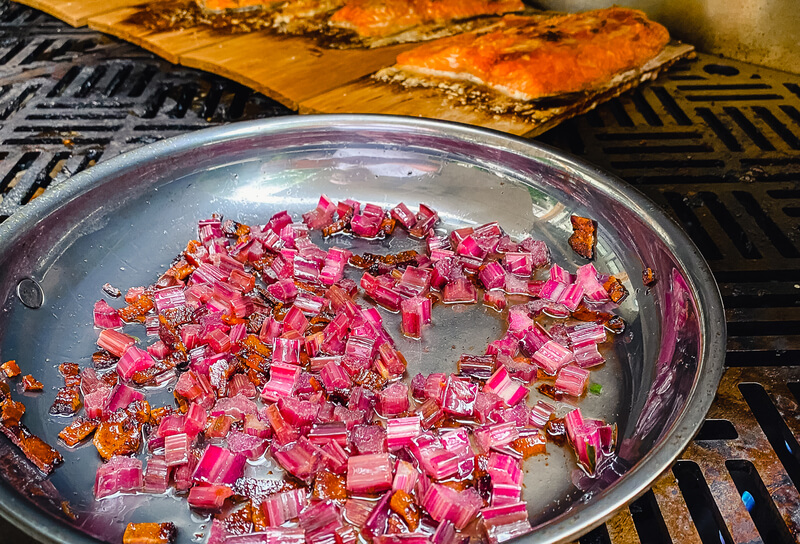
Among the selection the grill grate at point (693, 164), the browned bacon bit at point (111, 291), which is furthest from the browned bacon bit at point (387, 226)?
the grill grate at point (693, 164)

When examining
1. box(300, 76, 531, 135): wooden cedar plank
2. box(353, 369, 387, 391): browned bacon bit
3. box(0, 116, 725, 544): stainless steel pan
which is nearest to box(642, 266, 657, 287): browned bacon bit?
box(0, 116, 725, 544): stainless steel pan

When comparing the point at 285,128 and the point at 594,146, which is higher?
the point at 285,128

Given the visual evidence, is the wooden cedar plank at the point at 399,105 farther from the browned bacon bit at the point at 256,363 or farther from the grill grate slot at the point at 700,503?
the grill grate slot at the point at 700,503

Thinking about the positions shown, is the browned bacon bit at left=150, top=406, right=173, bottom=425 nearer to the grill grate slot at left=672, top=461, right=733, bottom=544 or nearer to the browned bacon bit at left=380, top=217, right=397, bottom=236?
the browned bacon bit at left=380, top=217, right=397, bottom=236

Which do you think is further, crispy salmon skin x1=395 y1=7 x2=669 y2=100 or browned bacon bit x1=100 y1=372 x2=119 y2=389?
crispy salmon skin x1=395 y1=7 x2=669 y2=100

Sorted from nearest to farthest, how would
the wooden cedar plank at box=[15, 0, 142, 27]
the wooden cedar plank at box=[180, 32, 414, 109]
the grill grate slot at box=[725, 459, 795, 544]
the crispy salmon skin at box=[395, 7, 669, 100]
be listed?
the grill grate slot at box=[725, 459, 795, 544] < the crispy salmon skin at box=[395, 7, 669, 100] < the wooden cedar plank at box=[180, 32, 414, 109] < the wooden cedar plank at box=[15, 0, 142, 27]

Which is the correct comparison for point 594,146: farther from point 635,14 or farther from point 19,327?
point 19,327

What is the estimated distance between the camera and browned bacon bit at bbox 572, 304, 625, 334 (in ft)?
5.29

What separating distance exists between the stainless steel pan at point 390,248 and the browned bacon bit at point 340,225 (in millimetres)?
79

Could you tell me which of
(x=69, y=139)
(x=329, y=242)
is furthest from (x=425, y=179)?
(x=69, y=139)

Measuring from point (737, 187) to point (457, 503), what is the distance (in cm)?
167

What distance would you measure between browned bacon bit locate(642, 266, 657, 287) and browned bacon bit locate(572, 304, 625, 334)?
0.12 metres

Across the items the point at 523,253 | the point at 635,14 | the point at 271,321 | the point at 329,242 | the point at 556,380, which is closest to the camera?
the point at 556,380

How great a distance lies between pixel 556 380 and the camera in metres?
1.49
